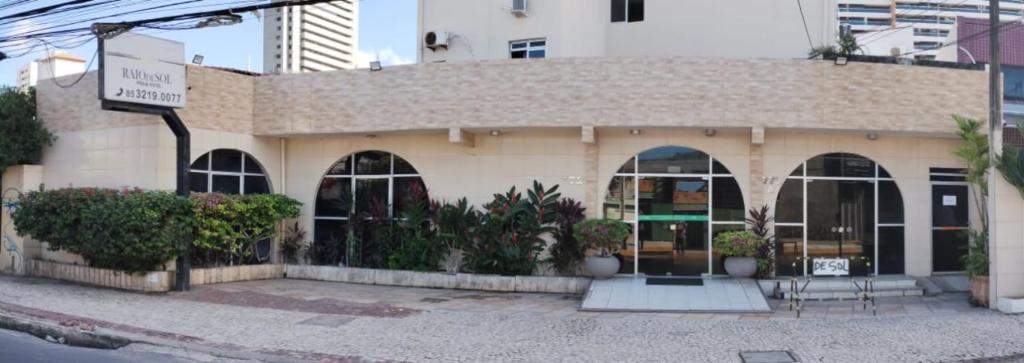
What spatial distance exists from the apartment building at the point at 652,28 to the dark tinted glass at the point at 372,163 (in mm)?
3537

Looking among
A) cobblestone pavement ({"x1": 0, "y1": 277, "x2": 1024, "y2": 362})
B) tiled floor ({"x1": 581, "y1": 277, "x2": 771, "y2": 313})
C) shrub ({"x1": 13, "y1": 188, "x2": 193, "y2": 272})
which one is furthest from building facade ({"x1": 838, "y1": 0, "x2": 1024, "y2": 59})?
shrub ({"x1": 13, "y1": 188, "x2": 193, "y2": 272})

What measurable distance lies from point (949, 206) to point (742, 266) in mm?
5504

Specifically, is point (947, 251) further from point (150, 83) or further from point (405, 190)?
point (150, 83)


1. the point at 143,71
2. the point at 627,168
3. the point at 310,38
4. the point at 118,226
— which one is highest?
the point at 310,38

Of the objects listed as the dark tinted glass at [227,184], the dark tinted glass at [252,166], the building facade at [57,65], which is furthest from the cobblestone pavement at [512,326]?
the building facade at [57,65]

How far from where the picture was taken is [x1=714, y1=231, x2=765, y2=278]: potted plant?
50.7 feet

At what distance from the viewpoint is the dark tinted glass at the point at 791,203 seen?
16.7 meters

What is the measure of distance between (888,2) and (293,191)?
269ft

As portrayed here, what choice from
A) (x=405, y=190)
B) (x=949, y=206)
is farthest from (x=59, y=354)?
(x=949, y=206)

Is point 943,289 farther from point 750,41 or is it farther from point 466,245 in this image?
point 466,245

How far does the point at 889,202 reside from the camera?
17188 mm

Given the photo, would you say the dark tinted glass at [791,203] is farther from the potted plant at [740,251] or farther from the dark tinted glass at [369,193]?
the dark tinted glass at [369,193]

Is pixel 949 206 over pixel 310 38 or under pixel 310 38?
under

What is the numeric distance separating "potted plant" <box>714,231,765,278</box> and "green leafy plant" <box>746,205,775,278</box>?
11 cm
